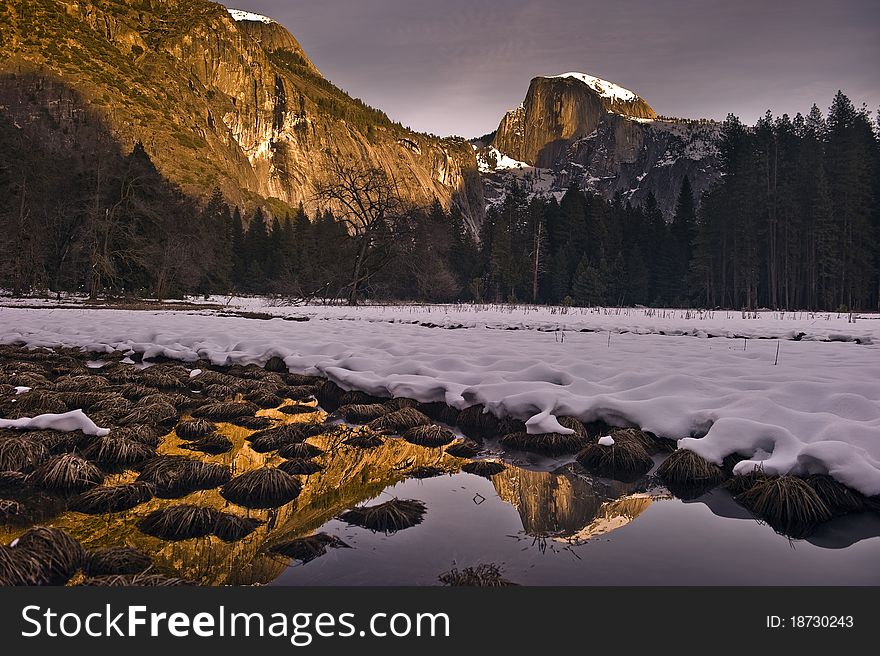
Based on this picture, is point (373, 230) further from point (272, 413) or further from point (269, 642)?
point (269, 642)

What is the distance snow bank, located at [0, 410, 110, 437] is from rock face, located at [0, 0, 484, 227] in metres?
81.9

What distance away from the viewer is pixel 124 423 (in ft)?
14.5

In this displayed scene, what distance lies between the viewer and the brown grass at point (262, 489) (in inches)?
117

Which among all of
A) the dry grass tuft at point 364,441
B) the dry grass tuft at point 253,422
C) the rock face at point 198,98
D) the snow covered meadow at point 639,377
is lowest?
the dry grass tuft at point 364,441

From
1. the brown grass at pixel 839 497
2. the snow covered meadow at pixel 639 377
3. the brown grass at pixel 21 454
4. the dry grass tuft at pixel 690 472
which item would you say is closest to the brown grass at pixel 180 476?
the brown grass at pixel 21 454

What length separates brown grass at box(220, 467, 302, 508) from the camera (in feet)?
9.73

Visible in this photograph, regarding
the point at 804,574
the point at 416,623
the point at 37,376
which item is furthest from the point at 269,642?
the point at 37,376

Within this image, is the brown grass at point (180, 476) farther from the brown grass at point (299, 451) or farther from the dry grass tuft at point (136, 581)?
the dry grass tuft at point (136, 581)

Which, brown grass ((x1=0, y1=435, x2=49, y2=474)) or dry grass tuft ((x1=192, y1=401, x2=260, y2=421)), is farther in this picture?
dry grass tuft ((x1=192, y1=401, x2=260, y2=421))

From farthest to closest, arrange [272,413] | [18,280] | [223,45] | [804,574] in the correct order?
[223,45]
[18,280]
[272,413]
[804,574]

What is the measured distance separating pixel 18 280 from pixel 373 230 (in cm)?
2302

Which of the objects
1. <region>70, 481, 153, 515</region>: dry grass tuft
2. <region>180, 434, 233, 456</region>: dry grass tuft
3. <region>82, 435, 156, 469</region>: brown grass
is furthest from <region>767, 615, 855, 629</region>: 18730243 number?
<region>82, 435, 156, 469</region>: brown grass

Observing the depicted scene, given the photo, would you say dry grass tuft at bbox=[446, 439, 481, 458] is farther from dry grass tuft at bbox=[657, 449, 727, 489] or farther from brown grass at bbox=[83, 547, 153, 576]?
brown grass at bbox=[83, 547, 153, 576]

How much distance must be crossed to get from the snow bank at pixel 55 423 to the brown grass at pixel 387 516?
272cm
